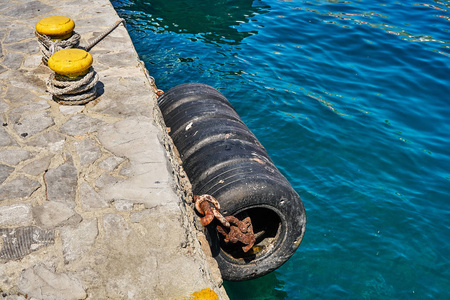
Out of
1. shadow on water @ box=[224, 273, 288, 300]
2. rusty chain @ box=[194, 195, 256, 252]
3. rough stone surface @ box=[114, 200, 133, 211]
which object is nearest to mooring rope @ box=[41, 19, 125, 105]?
rough stone surface @ box=[114, 200, 133, 211]

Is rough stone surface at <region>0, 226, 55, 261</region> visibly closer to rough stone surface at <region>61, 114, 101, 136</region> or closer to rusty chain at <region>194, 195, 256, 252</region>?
rusty chain at <region>194, 195, 256, 252</region>

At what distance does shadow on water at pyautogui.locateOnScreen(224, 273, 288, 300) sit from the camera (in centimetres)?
531

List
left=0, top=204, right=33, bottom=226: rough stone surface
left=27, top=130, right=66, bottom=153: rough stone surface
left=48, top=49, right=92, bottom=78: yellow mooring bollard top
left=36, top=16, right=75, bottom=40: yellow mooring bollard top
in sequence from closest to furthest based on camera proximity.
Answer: left=0, top=204, right=33, bottom=226: rough stone surface → left=27, top=130, right=66, bottom=153: rough stone surface → left=48, top=49, right=92, bottom=78: yellow mooring bollard top → left=36, top=16, right=75, bottom=40: yellow mooring bollard top

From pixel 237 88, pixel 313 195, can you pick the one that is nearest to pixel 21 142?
pixel 313 195

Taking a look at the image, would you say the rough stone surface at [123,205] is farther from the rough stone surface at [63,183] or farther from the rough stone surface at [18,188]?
the rough stone surface at [18,188]

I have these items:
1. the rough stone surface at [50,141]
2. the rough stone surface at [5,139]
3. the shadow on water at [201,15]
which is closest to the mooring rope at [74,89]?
the rough stone surface at [50,141]

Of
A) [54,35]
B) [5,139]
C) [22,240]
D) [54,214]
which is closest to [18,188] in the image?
[54,214]

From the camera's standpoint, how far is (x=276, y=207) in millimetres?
4414

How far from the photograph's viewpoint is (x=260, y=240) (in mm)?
4891

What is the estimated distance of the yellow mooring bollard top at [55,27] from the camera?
5.89m

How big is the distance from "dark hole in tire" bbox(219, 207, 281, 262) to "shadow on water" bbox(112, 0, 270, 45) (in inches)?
310

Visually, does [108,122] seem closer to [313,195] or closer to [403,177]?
[313,195]

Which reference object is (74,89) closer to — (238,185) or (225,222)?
(238,185)

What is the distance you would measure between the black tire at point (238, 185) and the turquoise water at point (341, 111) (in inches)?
33.8
